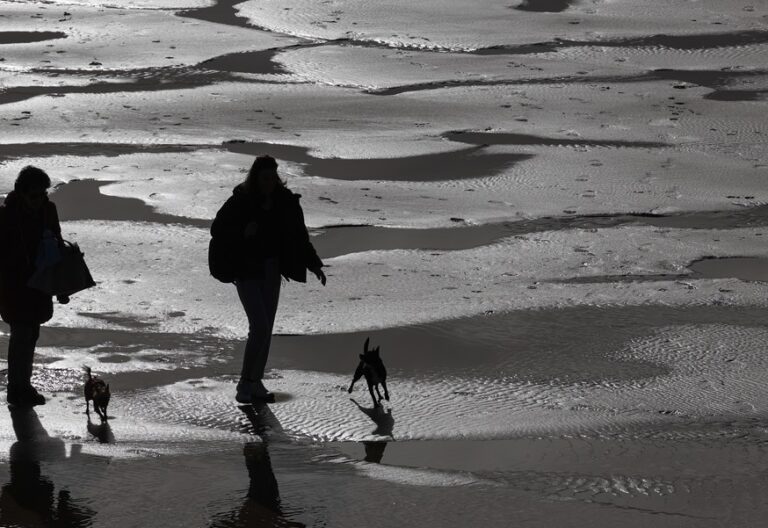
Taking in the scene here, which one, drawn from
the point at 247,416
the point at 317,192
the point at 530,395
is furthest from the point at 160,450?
the point at 317,192

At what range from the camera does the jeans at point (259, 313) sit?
24.1ft

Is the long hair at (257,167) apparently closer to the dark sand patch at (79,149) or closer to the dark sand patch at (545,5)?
the dark sand patch at (79,149)

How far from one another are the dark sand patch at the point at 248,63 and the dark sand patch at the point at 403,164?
3693 millimetres

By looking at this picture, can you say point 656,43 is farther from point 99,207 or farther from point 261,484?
point 261,484

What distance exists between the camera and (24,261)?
732 centimetres

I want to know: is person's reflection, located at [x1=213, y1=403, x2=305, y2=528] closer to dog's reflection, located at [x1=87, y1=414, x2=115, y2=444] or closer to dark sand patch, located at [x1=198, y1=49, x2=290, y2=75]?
dog's reflection, located at [x1=87, y1=414, x2=115, y2=444]

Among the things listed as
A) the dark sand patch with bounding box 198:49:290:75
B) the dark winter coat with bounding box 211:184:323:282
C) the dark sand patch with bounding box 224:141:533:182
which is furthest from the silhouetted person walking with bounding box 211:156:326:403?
the dark sand patch with bounding box 198:49:290:75

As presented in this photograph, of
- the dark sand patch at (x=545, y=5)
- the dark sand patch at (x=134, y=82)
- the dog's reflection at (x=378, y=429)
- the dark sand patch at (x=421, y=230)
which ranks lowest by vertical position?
the dog's reflection at (x=378, y=429)

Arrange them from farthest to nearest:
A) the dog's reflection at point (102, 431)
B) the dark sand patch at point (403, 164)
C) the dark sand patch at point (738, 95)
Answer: the dark sand patch at point (738, 95) < the dark sand patch at point (403, 164) < the dog's reflection at point (102, 431)

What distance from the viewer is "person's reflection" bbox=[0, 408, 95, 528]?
5648 mm

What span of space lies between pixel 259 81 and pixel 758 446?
11122 mm

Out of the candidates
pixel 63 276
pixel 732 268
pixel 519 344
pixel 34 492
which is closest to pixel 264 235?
pixel 63 276

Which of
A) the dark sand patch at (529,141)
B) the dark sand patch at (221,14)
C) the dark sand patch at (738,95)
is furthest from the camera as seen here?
the dark sand patch at (221,14)

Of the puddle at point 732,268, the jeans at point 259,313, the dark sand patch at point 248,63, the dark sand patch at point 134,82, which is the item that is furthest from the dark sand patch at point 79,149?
the jeans at point 259,313
